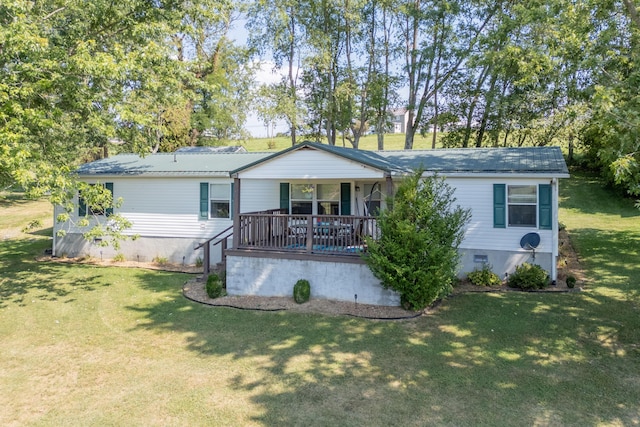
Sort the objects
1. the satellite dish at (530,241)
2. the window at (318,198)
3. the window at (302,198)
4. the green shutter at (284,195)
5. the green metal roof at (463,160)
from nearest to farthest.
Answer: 1. the green metal roof at (463,160)
2. the satellite dish at (530,241)
3. the window at (318,198)
4. the window at (302,198)
5. the green shutter at (284,195)

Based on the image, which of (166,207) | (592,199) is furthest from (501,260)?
(592,199)

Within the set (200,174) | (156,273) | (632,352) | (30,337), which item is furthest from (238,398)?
(200,174)

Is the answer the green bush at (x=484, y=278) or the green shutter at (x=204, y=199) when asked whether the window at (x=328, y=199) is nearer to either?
the green shutter at (x=204, y=199)

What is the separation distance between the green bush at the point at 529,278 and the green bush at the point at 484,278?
390 mm

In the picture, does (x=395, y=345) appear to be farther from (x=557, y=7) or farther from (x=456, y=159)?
(x=557, y=7)

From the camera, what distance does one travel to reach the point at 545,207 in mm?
10977

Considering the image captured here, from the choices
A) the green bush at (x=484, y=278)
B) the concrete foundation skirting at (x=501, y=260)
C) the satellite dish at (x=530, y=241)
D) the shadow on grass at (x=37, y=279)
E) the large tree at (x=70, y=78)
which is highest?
the large tree at (x=70, y=78)

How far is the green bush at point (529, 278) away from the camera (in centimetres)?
1062

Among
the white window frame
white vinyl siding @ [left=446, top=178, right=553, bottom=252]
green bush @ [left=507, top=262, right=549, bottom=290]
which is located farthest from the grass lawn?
the white window frame

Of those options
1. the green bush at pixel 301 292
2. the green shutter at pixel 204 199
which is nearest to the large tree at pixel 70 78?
the green shutter at pixel 204 199

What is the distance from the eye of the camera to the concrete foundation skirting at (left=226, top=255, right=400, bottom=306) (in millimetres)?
9922

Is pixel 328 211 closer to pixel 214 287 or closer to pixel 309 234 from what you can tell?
pixel 309 234

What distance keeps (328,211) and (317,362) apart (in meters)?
6.54

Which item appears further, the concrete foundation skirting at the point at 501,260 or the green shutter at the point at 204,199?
the green shutter at the point at 204,199
